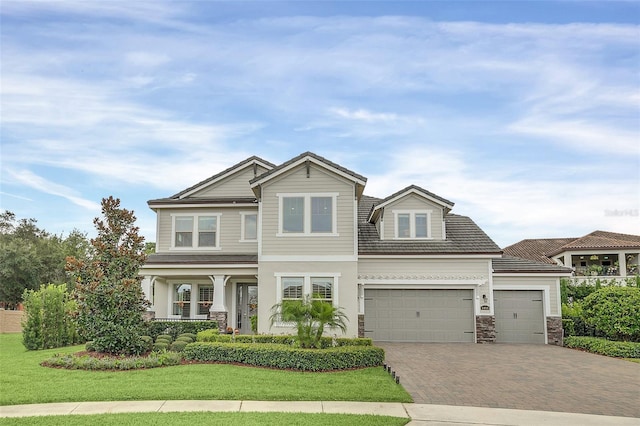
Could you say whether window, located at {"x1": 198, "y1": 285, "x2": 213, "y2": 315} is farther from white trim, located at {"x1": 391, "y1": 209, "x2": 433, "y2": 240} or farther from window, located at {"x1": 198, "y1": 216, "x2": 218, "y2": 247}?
white trim, located at {"x1": 391, "y1": 209, "x2": 433, "y2": 240}

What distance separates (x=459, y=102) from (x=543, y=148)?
14.3ft

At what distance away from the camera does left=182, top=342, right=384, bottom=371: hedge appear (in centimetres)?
1322

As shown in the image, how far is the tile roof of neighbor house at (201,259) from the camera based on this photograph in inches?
774

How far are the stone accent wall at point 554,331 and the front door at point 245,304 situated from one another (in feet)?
40.6

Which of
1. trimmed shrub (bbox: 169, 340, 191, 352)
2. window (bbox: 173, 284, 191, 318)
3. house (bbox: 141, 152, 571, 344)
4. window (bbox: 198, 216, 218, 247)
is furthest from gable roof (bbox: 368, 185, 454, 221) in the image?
trimmed shrub (bbox: 169, 340, 191, 352)

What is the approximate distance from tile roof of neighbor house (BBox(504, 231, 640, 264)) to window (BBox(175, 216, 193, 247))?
88.3 feet

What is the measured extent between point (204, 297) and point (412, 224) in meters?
9.66

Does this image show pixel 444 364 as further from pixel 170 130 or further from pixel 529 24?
pixel 170 130

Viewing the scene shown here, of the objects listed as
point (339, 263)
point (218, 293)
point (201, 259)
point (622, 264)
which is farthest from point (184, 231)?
point (622, 264)

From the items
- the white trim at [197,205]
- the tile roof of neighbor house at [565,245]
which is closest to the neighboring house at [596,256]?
the tile roof of neighbor house at [565,245]

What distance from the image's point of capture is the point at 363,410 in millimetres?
9273

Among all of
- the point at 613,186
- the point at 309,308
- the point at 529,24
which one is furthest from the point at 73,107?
the point at 613,186

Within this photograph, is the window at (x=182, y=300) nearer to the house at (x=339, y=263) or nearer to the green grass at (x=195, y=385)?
the house at (x=339, y=263)

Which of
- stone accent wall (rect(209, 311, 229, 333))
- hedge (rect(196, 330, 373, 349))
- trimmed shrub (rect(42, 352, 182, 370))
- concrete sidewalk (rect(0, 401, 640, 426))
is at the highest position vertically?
stone accent wall (rect(209, 311, 229, 333))
